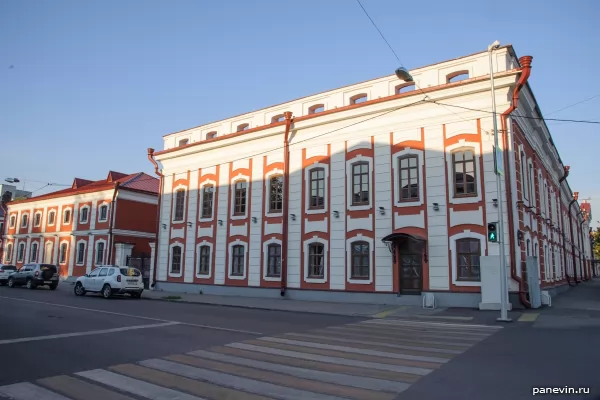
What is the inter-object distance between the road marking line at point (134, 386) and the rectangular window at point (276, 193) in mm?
18036

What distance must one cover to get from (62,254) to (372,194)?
33.6m

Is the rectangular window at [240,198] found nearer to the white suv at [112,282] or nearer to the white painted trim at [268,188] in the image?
the white painted trim at [268,188]

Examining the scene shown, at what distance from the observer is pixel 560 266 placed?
3005cm

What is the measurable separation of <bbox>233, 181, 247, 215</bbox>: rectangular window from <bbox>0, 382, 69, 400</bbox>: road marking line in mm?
20150

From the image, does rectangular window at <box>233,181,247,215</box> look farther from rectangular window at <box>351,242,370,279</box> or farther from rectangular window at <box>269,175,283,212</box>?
rectangular window at <box>351,242,370,279</box>

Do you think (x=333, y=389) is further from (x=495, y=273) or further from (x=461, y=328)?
(x=495, y=273)

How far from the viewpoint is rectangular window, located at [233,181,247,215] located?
2642cm

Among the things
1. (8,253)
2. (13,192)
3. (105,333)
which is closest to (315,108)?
(105,333)

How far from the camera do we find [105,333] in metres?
11.0

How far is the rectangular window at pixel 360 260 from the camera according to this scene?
21.0m

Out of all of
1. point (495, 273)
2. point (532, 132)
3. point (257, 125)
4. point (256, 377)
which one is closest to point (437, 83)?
point (532, 132)

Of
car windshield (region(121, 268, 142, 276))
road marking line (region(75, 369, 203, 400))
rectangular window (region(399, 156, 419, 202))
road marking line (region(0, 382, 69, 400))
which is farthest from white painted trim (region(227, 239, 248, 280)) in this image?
road marking line (region(0, 382, 69, 400))

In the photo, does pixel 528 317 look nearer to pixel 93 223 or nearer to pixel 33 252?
pixel 93 223

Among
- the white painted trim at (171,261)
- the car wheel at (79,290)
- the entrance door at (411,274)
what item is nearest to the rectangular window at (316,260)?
the entrance door at (411,274)
